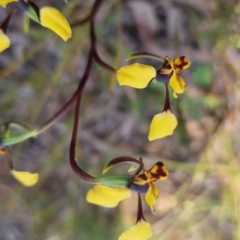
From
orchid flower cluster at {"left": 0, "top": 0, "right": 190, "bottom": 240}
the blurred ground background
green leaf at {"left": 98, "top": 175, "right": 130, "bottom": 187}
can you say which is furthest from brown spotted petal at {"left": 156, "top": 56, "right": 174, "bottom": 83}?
the blurred ground background

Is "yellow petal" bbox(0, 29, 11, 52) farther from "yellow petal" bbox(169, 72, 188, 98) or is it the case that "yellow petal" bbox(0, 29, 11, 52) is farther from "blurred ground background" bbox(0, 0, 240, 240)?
"blurred ground background" bbox(0, 0, 240, 240)

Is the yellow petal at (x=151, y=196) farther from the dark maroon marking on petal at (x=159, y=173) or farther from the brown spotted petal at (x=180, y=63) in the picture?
the brown spotted petal at (x=180, y=63)

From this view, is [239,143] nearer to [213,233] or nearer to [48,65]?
[213,233]

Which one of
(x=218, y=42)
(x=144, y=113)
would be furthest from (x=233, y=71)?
(x=144, y=113)

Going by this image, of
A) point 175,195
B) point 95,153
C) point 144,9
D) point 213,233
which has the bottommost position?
point 213,233

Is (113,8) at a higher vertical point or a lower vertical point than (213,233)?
higher

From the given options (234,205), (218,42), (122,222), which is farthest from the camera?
(122,222)

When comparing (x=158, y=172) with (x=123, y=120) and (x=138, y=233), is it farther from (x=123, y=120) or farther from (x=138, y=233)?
(x=123, y=120)

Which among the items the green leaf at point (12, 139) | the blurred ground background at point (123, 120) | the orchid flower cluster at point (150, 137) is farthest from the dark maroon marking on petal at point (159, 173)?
the blurred ground background at point (123, 120)
